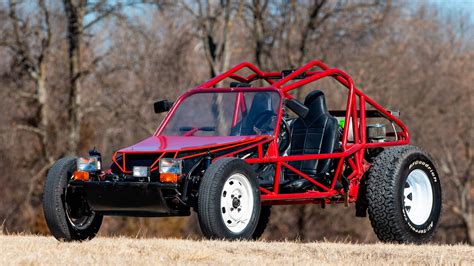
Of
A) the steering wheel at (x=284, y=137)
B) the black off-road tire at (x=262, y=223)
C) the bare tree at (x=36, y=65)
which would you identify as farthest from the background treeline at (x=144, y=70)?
the steering wheel at (x=284, y=137)

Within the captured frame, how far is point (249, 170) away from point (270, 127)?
3.75 ft

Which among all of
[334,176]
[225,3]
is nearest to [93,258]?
[334,176]

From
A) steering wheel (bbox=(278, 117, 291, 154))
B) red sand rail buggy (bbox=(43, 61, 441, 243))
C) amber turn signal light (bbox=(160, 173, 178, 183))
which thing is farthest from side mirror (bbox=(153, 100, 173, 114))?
amber turn signal light (bbox=(160, 173, 178, 183))

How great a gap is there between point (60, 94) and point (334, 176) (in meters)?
27.4

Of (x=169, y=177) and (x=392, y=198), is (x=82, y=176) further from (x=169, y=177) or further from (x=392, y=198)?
(x=392, y=198)

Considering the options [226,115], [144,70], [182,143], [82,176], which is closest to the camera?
[82,176]

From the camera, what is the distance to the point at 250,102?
12.4m

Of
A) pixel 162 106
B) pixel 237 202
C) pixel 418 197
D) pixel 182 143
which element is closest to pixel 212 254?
pixel 237 202

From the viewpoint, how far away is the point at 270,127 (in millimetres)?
12148

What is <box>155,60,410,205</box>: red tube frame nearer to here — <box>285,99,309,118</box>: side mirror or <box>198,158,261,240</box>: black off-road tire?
<box>285,99,309,118</box>: side mirror

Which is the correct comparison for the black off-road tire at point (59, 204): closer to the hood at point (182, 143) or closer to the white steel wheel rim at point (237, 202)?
the hood at point (182, 143)

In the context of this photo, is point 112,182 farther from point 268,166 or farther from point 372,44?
point 372,44

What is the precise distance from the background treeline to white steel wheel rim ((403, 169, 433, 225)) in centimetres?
1894

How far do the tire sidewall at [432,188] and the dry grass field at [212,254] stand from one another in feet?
5.04
